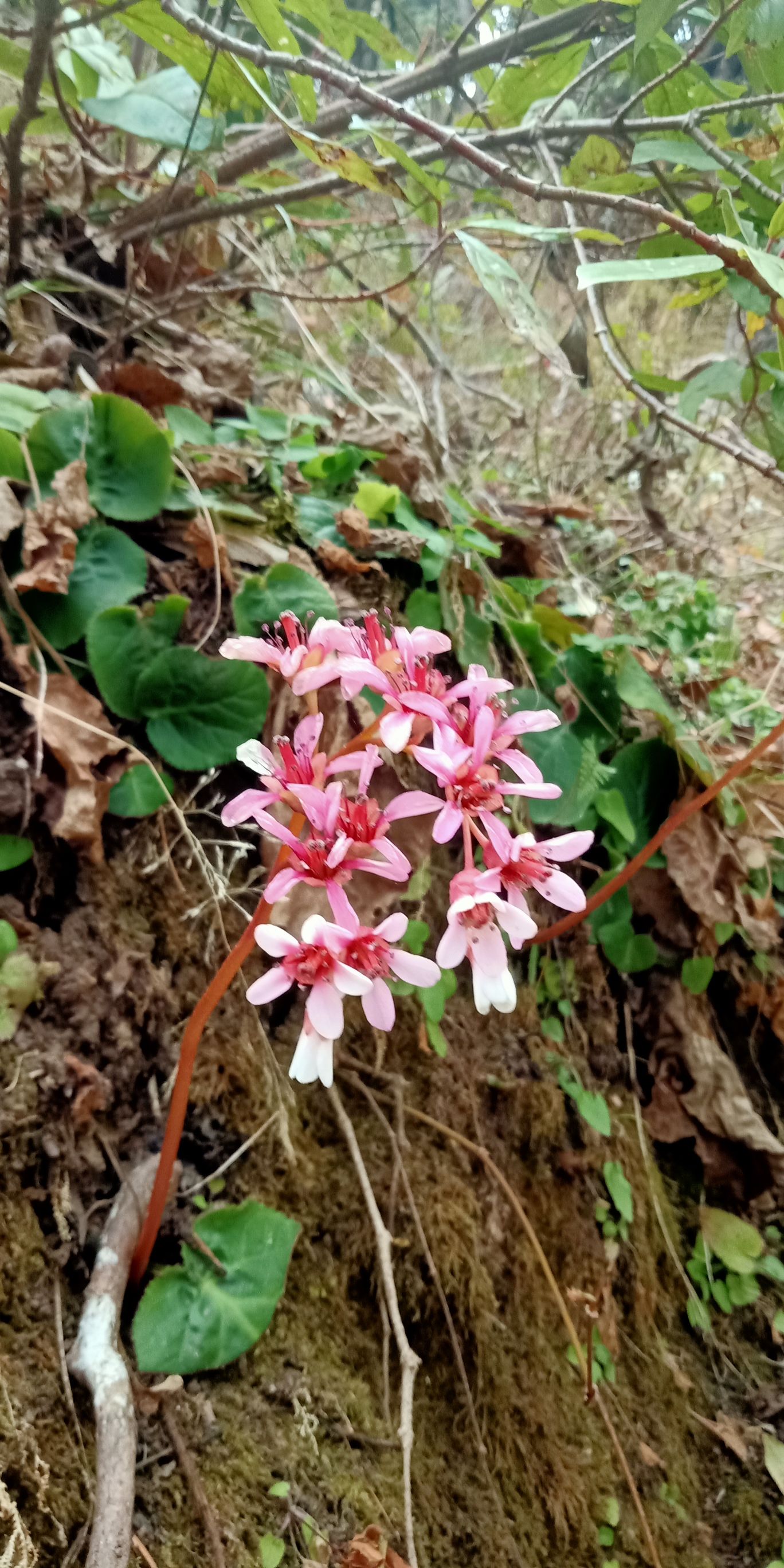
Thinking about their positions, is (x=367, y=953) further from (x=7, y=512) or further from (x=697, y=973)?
(x=697, y=973)

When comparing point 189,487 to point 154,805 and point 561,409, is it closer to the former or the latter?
point 154,805

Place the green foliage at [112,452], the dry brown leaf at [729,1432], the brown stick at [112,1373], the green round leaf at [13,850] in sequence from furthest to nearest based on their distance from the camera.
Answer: the dry brown leaf at [729,1432]
the green foliage at [112,452]
the green round leaf at [13,850]
the brown stick at [112,1373]

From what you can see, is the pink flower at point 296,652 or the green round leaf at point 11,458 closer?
the pink flower at point 296,652

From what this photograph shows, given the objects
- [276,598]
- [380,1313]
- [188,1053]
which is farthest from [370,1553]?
[276,598]

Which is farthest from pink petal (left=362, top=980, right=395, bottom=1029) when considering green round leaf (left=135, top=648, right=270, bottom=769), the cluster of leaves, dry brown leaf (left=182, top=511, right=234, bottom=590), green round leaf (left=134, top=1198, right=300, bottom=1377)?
the cluster of leaves

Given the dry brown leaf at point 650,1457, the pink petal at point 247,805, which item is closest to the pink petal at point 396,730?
the pink petal at point 247,805

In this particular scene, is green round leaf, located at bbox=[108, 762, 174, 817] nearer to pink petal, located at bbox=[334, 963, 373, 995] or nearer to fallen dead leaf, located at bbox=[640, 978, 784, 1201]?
pink petal, located at bbox=[334, 963, 373, 995]

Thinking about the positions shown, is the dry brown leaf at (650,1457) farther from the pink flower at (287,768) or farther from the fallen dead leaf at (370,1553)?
the pink flower at (287,768)
